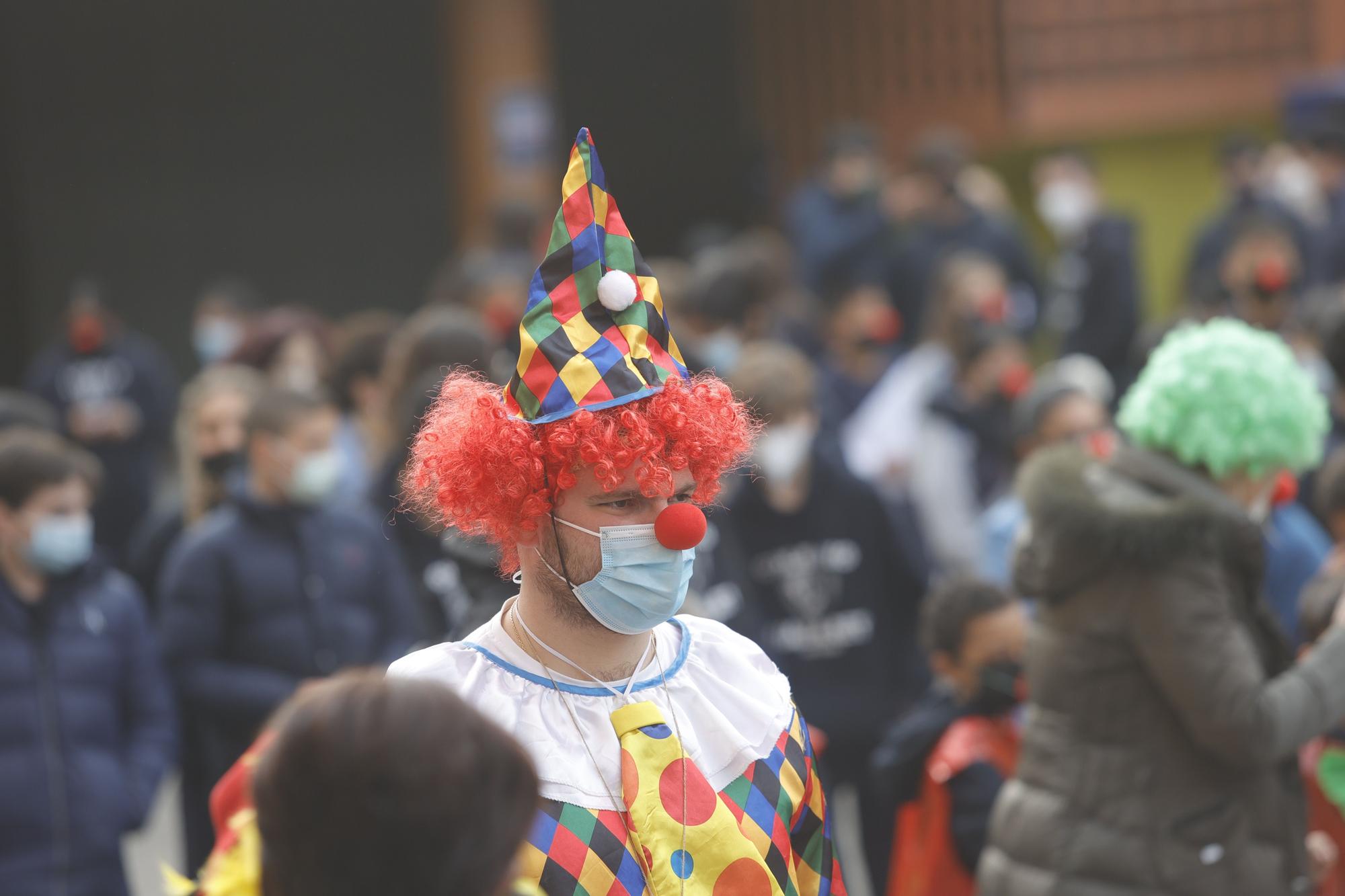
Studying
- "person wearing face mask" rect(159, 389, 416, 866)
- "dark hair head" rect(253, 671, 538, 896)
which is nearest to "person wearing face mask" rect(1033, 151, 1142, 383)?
"person wearing face mask" rect(159, 389, 416, 866)

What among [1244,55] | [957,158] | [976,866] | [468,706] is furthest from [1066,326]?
[468,706]

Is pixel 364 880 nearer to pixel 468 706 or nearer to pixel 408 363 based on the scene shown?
pixel 468 706

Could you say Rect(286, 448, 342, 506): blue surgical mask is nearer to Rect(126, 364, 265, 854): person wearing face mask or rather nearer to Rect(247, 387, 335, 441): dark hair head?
Rect(247, 387, 335, 441): dark hair head

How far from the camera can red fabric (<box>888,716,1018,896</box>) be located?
4121 mm

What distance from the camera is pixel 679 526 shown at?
2.57 m

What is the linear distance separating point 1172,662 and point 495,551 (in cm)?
141

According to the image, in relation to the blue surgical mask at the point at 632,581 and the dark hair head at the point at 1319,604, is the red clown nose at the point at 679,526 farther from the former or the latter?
the dark hair head at the point at 1319,604

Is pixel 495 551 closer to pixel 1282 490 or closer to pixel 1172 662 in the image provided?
pixel 1172 662

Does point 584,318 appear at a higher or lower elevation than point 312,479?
higher

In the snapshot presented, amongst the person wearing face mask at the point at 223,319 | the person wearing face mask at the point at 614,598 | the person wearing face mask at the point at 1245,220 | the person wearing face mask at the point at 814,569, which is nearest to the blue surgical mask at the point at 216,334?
the person wearing face mask at the point at 223,319

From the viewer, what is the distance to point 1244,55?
1370 cm

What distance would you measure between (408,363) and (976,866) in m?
2.42

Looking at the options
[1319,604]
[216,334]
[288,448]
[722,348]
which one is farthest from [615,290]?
[216,334]

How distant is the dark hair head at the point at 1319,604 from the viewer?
386 cm
